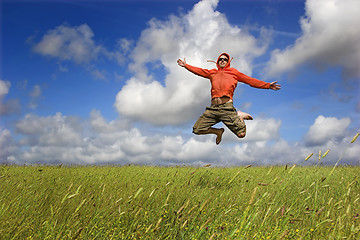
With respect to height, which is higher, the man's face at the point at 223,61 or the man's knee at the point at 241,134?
the man's face at the point at 223,61

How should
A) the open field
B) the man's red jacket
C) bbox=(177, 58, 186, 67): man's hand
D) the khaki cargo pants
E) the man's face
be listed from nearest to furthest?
1. the open field
2. the khaki cargo pants
3. the man's red jacket
4. the man's face
5. bbox=(177, 58, 186, 67): man's hand

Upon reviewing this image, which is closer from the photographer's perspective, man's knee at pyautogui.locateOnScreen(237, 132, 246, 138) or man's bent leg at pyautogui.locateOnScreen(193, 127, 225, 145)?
man's knee at pyautogui.locateOnScreen(237, 132, 246, 138)

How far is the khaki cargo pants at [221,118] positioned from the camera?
635cm

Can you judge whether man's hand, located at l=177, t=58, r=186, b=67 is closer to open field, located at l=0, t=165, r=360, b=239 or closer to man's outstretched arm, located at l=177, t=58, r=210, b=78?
man's outstretched arm, located at l=177, t=58, r=210, b=78

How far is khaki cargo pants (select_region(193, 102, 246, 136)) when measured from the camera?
635cm

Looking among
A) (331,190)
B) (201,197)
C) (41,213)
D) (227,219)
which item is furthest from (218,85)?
(41,213)

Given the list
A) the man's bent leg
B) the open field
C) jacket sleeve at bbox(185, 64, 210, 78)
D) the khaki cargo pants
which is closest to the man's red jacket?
jacket sleeve at bbox(185, 64, 210, 78)

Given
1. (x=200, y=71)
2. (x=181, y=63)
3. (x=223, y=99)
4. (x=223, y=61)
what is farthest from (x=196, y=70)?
(x=223, y=99)

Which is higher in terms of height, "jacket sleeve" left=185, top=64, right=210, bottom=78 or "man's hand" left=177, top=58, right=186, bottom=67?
"man's hand" left=177, top=58, right=186, bottom=67

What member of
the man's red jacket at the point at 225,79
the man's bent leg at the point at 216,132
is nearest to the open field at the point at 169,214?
the man's bent leg at the point at 216,132

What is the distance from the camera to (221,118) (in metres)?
6.45

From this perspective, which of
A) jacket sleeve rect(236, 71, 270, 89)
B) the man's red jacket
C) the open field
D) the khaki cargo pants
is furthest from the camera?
jacket sleeve rect(236, 71, 270, 89)

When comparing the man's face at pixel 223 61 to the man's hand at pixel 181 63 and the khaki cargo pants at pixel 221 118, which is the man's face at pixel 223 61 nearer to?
the man's hand at pixel 181 63

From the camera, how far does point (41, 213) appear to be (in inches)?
176
